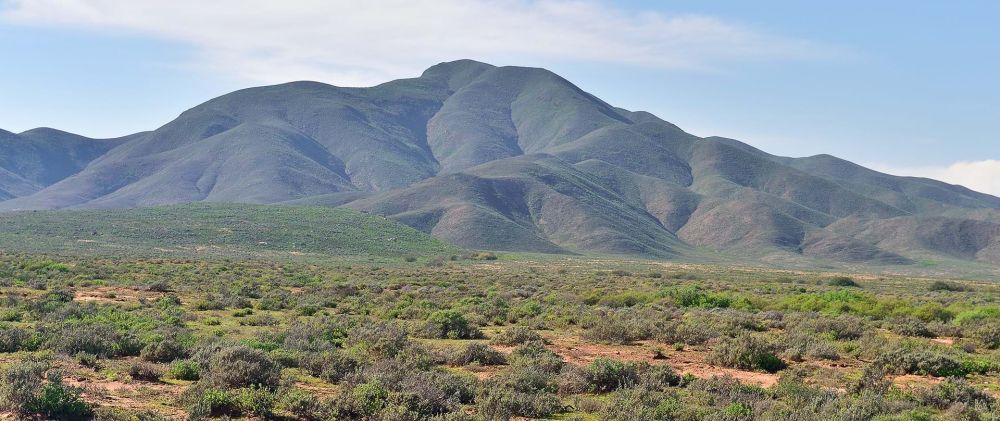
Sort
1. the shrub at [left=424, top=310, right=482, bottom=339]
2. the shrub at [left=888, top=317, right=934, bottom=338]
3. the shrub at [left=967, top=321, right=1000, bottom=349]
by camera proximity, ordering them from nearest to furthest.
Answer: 1. the shrub at [left=424, top=310, right=482, bottom=339]
2. the shrub at [left=967, top=321, right=1000, bottom=349]
3. the shrub at [left=888, top=317, right=934, bottom=338]

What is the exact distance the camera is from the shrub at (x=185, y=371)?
13.7 m

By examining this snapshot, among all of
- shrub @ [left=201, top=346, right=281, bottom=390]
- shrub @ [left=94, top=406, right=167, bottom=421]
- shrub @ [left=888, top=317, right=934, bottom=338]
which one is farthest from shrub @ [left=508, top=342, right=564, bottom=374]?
shrub @ [left=888, top=317, right=934, bottom=338]

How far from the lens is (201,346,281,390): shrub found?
12516 millimetres

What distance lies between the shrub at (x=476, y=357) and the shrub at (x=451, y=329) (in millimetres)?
4352

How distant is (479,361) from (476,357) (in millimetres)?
132

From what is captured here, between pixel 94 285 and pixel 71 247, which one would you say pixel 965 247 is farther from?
pixel 94 285

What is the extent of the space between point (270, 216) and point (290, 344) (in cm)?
11119

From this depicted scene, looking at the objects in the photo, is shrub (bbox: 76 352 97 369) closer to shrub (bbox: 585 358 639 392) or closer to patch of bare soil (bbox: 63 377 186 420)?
patch of bare soil (bbox: 63 377 186 420)

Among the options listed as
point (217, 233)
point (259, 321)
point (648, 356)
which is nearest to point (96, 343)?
point (259, 321)

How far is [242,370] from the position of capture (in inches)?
500

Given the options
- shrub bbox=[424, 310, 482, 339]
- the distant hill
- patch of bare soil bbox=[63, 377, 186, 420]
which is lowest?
the distant hill

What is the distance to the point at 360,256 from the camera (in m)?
96.3

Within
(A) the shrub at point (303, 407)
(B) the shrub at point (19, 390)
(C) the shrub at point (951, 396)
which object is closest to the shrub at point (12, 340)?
(B) the shrub at point (19, 390)

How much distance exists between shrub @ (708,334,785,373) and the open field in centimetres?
4
